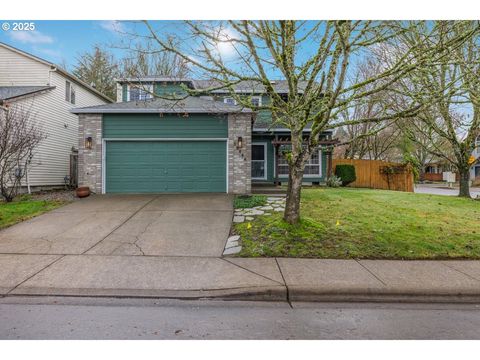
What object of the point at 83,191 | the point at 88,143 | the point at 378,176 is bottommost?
the point at 83,191

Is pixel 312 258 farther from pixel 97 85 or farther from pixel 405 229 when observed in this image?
pixel 97 85

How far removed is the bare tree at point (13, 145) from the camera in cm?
918

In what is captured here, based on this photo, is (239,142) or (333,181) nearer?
(239,142)

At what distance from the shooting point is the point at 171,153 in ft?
35.2

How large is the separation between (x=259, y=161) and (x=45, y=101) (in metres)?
10.7

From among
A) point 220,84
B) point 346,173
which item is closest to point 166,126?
point 220,84

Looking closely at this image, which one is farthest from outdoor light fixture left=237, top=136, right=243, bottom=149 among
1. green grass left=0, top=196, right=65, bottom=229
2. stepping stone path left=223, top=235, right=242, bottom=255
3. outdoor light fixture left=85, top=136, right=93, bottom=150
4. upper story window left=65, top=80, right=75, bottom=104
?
upper story window left=65, top=80, right=75, bottom=104

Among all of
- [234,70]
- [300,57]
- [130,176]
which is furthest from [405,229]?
[130,176]

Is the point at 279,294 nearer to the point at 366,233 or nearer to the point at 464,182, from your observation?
the point at 366,233

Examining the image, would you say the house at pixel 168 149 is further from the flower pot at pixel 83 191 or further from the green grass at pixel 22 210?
the green grass at pixel 22 210

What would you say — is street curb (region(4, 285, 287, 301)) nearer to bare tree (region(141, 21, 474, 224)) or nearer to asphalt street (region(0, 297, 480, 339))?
asphalt street (region(0, 297, 480, 339))

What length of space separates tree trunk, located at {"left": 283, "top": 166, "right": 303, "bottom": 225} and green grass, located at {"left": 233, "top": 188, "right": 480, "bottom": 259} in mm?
192

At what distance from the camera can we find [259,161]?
15180 millimetres
